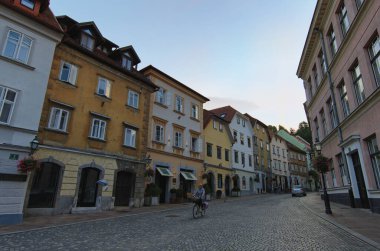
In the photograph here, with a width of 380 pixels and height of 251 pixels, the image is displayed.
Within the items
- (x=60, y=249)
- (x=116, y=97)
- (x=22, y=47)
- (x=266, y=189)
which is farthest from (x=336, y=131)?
(x=266, y=189)

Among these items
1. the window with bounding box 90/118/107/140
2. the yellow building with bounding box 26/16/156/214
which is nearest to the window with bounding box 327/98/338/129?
the yellow building with bounding box 26/16/156/214

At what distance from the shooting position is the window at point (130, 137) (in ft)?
62.7

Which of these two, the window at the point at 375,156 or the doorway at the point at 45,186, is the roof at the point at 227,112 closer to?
the window at the point at 375,156

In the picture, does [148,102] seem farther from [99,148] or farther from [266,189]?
[266,189]

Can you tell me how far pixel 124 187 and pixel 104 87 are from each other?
25.0 feet

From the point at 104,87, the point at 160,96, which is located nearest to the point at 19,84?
the point at 104,87

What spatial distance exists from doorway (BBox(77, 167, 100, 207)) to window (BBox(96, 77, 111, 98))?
218 inches

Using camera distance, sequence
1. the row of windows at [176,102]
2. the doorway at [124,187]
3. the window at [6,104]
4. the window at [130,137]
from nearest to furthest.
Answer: the window at [6,104] < the doorway at [124,187] < the window at [130,137] < the row of windows at [176,102]

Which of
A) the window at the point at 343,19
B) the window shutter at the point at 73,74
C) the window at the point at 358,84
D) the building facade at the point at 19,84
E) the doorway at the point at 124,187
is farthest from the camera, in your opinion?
the doorway at the point at 124,187

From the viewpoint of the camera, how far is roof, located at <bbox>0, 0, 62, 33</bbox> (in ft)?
41.6

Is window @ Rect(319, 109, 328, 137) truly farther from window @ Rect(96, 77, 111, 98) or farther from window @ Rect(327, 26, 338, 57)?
window @ Rect(96, 77, 111, 98)

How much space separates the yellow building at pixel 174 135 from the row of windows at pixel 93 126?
8.41 ft

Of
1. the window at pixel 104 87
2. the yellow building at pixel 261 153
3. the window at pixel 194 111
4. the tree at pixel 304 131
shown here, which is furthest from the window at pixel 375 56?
the tree at pixel 304 131

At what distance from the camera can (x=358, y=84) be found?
13.7 metres
